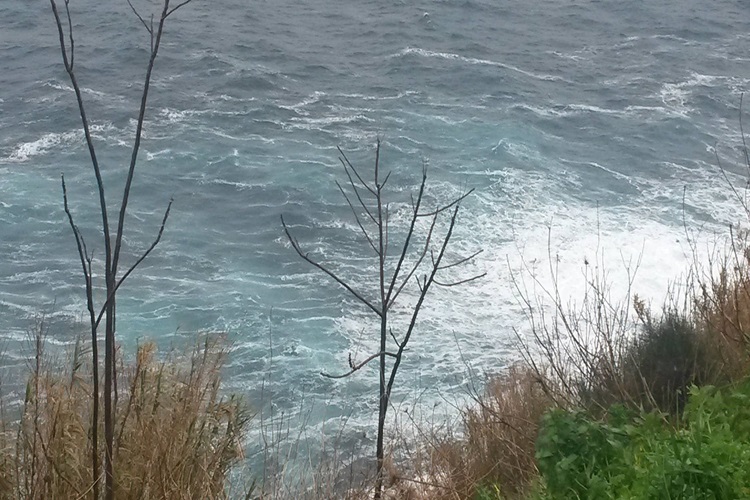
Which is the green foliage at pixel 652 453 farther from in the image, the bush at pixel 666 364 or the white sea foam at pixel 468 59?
the white sea foam at pixel 468 59

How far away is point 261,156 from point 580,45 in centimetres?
1214

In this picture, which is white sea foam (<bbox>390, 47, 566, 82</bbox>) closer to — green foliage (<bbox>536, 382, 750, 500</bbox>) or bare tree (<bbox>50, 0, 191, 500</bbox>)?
green foliage (<bbox>536, 382, 750, 500</bbox>)

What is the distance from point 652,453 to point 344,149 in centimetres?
1432

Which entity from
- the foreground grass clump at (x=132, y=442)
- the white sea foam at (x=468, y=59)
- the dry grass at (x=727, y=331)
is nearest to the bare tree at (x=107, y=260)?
the foreground grass clump at (x=132, y=442)

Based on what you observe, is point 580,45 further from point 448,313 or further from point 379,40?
point 448,313

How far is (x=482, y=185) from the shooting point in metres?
16.7

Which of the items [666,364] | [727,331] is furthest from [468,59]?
[666,364]

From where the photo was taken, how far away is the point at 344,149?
59.8 feet

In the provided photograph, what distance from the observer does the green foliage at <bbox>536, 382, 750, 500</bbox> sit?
12.6 ft

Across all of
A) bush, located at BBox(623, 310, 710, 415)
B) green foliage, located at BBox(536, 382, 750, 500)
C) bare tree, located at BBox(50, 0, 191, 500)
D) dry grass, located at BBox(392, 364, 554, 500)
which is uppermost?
bare tree, located at BBox(50, 0, 191, 500)

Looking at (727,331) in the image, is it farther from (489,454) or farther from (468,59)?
(468,59)

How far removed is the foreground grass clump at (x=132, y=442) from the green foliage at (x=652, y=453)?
1.73m

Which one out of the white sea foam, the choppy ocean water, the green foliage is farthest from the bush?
the white sea foam

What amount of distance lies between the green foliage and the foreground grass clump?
1.73 metres
